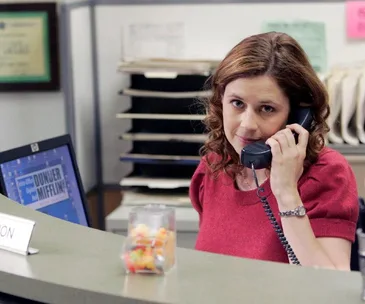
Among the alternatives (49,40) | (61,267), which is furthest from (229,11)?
Result: (61,267)

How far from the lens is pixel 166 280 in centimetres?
106

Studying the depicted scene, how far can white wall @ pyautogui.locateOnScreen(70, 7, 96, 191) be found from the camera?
2660 millimetres

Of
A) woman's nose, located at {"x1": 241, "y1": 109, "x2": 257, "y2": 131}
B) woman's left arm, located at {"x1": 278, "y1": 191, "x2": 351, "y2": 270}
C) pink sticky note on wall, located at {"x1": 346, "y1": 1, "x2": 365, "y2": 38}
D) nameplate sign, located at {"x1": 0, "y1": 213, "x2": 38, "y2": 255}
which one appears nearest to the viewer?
nameplate sign, located at {"x1": 0, "y1": 213, "x2": 38, "y2": 255}

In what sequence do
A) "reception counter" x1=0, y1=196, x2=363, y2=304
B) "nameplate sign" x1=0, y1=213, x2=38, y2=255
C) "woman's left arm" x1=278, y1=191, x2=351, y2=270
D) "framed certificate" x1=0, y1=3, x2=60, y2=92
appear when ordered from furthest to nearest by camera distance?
"framed certificate" x1=0, y1=3, x2=60, y2=92 → "woman's left arm" x1=278, y1=191, x2=351, y2=270 → "nameplate sign" x1=0, y1=213, x2=38, y2=255 → "reception counter" x1=0, y1=196, x2=363, y2=304

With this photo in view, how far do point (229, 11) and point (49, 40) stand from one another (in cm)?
60

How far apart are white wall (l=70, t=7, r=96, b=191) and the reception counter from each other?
150cm

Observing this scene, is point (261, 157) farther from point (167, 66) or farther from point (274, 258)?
point (167, 66)

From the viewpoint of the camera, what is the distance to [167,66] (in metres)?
2.60

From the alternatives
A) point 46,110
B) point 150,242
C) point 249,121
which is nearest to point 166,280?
point 150,242

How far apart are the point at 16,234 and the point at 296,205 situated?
544 mm

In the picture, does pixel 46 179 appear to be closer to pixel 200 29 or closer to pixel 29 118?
pixel 29 118

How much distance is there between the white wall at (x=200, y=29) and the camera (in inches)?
108

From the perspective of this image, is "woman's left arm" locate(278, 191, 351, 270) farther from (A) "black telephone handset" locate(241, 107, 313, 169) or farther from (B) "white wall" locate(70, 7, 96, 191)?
(B) "white wall" locate(70, 7, 96, 191)

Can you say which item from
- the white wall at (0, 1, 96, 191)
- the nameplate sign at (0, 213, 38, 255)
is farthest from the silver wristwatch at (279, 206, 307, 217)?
the white wall at (0, 1, 96, 191)
